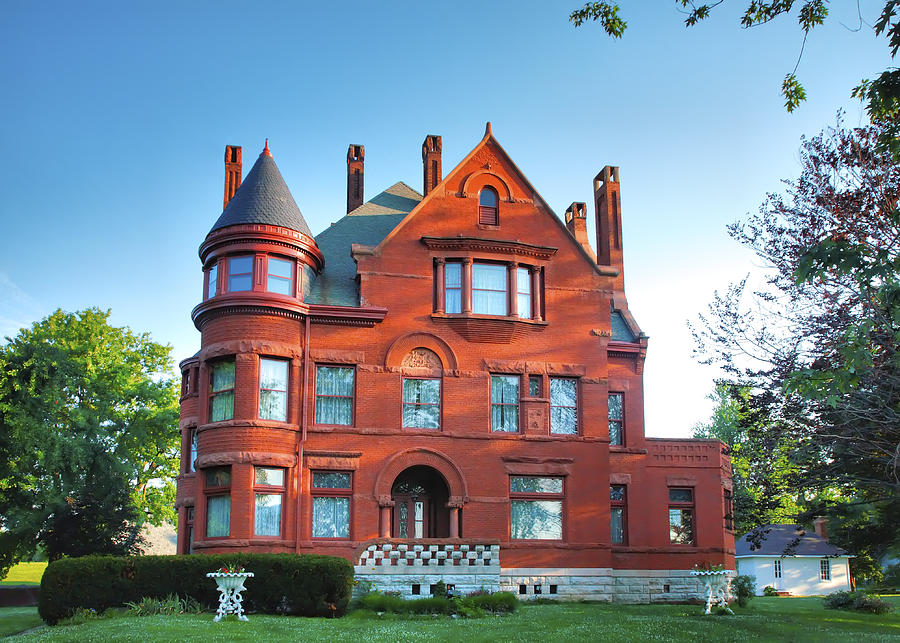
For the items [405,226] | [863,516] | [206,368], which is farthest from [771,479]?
[206,368]

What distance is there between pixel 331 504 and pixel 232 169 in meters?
13.4

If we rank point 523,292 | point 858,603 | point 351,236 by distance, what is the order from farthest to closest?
point 351,236 → point 523,292 → point 858,603

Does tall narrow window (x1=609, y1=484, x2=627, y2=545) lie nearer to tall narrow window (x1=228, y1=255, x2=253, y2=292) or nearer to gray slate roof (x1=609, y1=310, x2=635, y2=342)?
gray slate roof (x1=609, y1=310, x2=635, y2=342)

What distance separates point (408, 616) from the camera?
2150 centimetres

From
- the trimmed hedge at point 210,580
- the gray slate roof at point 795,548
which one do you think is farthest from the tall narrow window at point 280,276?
the gray slate roof at point 795,548

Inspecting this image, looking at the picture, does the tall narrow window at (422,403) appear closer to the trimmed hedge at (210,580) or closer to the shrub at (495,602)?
the shrub at (495,602)

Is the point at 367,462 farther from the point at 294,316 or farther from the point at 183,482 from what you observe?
the point at 183,482

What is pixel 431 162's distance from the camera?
32.5 metres

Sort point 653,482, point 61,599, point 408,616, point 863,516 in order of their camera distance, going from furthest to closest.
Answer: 1. point 653,482
2. point 863,516
3. point 408,616
4. point 61,599

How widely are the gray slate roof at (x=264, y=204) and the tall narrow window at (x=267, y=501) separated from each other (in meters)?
7.67

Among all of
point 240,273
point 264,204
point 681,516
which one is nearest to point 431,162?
point 264,204

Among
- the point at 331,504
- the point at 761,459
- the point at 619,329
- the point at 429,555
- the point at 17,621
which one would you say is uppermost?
the point at 619,329

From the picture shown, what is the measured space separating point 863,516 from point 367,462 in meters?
14.1

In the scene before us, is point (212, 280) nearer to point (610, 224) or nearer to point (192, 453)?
point (192, 453)
